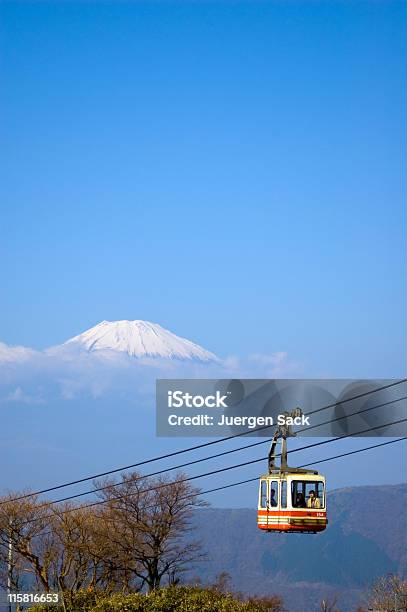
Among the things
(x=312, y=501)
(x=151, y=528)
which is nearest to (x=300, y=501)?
(x=312, y=501)

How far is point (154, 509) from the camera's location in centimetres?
9875

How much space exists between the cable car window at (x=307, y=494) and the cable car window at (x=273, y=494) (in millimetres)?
665

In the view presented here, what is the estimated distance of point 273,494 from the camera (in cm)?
4281

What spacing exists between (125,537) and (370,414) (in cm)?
3337

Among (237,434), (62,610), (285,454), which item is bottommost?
(62,610)

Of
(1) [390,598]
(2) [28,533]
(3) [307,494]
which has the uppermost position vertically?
(2) [28,533]

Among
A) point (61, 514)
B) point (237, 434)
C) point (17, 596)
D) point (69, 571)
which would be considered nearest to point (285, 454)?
point (237, 434)

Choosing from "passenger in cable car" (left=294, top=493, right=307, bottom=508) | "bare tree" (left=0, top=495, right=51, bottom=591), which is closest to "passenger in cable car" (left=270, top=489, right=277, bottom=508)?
"passenger in cable car" (left=294, top=493, right=307, bottom=508)

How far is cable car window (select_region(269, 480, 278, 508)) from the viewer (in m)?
42.8

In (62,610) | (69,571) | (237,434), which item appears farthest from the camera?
(69,571)

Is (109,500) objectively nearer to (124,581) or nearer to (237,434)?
(124,581)

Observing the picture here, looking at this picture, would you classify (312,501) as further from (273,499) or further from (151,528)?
(151,528)

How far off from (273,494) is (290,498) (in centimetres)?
75

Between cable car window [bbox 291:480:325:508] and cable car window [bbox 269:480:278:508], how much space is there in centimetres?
67
